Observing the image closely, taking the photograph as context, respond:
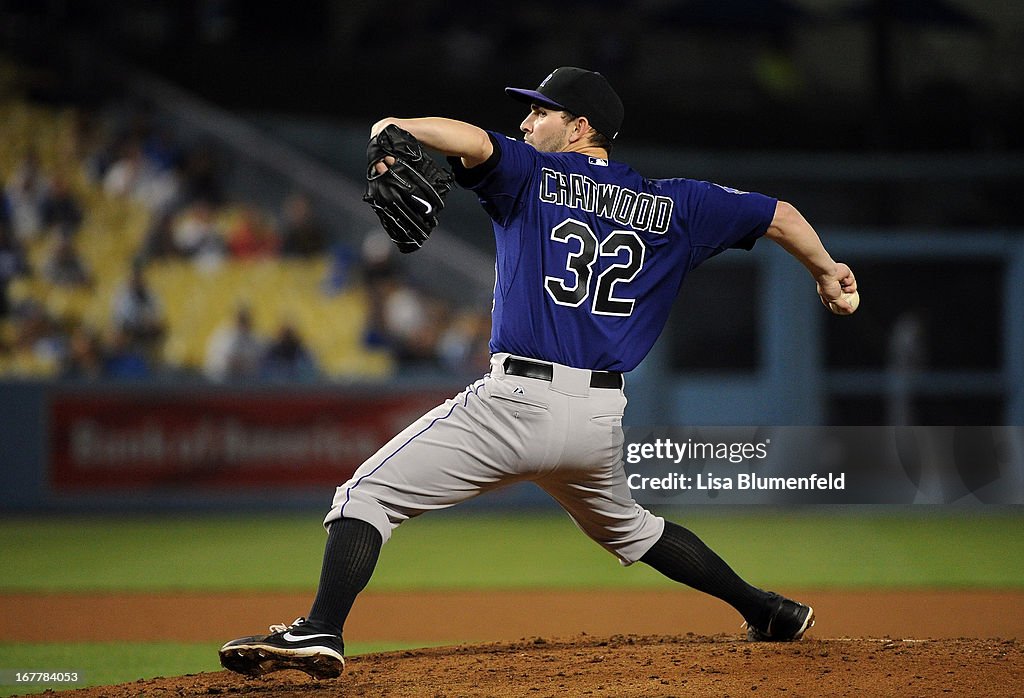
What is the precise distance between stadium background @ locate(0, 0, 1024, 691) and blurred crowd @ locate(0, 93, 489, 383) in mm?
40

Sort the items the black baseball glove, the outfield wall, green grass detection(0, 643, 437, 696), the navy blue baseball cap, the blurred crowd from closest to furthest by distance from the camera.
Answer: the black baseball glove → the navy blue baseball cap → green grass detection(0, 643, 437, 696) → the outfield wall → the blurred crowd

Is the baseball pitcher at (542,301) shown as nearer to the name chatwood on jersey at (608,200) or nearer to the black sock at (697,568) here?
the name chatwood on jersey at (608,200)

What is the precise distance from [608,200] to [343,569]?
1294 mm

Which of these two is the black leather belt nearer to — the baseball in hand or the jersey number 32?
the jersey number 32

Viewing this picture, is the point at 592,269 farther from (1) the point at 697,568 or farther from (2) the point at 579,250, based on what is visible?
(1) the point at 697,568

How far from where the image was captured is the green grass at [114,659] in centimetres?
436

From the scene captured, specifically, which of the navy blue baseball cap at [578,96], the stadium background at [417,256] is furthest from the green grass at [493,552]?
the navy blue baseball cap at [578,96]

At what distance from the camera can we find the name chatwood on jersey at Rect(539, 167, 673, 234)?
11.5 ft

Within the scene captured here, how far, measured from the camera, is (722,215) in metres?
3.78

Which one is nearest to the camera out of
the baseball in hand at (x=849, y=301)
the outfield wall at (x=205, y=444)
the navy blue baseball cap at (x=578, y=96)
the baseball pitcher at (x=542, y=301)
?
the baseball pitcher at (x=542, y=301)

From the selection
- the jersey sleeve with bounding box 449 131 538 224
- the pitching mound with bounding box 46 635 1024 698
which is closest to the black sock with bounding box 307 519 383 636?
the pitching mound with bounding box 46 635 1024 698

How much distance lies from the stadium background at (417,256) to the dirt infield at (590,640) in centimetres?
83

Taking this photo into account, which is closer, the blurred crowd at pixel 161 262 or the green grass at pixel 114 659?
the green grass at pixel 114 659

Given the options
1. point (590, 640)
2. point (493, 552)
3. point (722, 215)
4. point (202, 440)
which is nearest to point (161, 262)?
point (202, 440)
